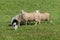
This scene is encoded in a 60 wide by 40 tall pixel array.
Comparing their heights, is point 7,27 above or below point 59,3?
below

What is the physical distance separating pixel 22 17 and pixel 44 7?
29.0ft

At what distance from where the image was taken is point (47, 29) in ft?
52.0

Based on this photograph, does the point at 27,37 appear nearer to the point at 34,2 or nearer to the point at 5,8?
the point at 5,8

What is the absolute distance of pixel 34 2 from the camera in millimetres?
28125

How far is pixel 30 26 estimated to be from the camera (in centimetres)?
1705

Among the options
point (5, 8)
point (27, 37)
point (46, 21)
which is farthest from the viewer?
point (5, 8)

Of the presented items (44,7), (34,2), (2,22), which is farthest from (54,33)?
(34,2)

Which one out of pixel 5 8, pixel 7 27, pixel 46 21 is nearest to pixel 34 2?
pixel 5 8

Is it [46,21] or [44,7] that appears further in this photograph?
[44,7]

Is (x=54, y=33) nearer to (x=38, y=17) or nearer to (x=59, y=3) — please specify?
(x=38, y=17)

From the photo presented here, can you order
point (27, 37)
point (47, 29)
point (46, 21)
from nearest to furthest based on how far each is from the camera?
point (27, 37)
point (47, 29)
point (46, 21)

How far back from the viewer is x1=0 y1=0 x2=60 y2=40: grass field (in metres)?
13.8

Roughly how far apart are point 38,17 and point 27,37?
17.0ft

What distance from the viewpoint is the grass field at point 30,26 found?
13.8 meters
